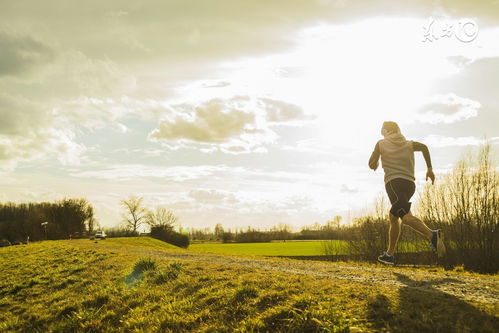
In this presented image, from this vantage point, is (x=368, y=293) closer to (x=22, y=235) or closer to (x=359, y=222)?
(x=359, y=222)

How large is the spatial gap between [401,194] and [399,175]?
35 centimetres

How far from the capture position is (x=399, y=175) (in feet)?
21.9

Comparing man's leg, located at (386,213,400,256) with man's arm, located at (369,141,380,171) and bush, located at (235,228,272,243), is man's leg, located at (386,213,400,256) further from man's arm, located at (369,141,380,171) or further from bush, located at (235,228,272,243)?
bush, located at (235,228,272,243)

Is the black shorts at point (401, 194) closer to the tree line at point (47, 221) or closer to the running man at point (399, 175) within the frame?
the running man at point (399, 175)

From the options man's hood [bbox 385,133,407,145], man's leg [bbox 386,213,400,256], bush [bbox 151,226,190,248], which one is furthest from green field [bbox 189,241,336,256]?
man's hood [bbox 385,133,407,145]

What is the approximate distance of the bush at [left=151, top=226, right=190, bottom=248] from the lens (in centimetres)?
7094

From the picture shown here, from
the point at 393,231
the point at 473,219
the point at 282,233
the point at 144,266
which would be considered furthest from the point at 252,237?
the point at 393,231

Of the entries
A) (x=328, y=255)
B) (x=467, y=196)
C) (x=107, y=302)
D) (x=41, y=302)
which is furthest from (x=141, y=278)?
(x=328, y=255)

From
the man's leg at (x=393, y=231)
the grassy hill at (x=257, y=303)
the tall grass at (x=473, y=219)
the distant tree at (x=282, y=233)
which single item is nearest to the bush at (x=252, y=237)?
the distant tree at (x=282, y=233)

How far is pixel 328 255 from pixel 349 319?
39.6 m

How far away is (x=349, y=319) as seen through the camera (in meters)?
4.51

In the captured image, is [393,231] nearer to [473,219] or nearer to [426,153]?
[426,153]

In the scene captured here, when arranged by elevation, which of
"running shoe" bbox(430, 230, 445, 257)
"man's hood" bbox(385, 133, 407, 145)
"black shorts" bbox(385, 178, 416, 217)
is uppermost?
"man's hood" bbox(385, 133, 407, 145)

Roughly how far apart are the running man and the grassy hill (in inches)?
33.9
